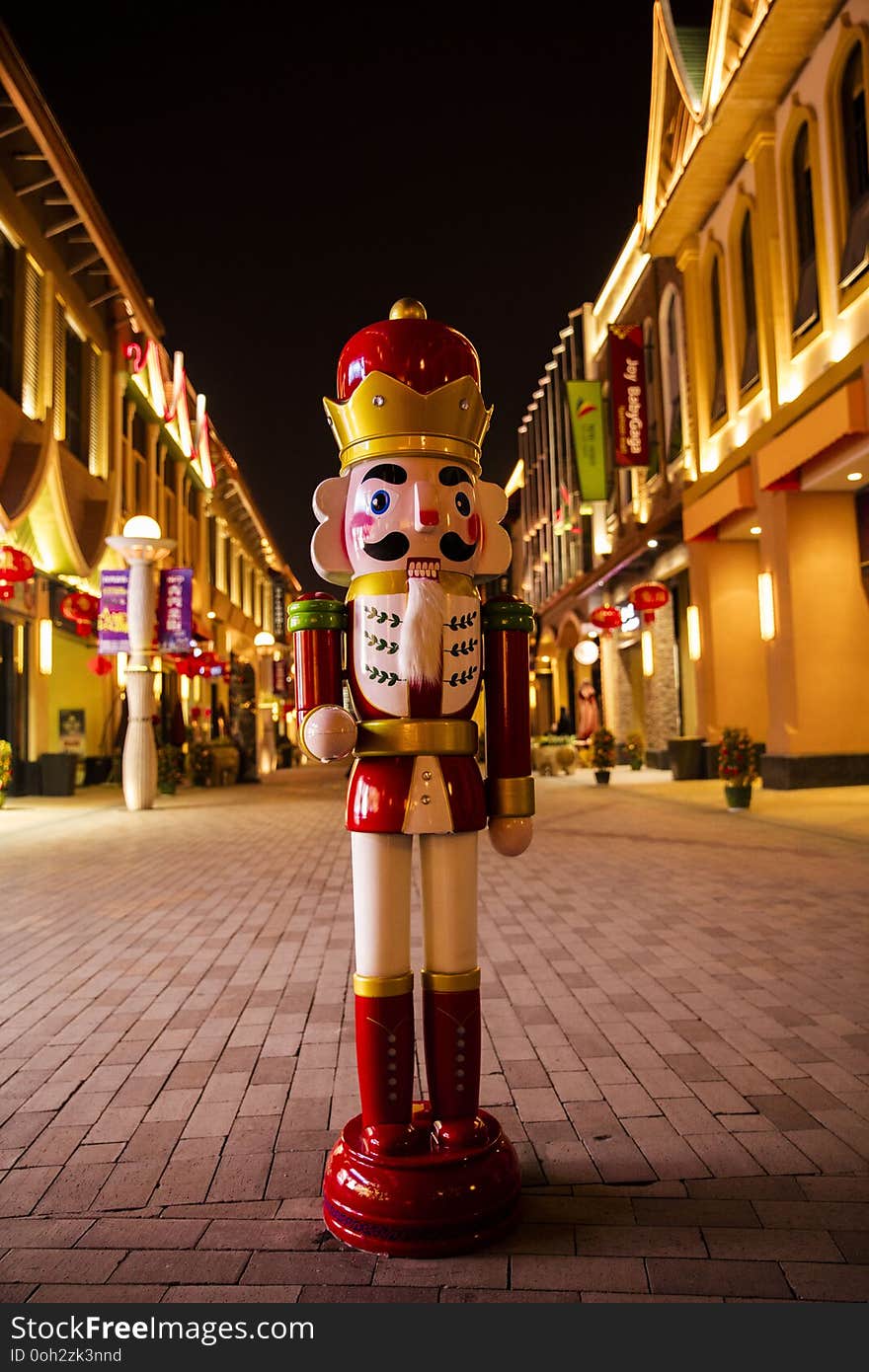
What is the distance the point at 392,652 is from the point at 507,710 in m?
0.43

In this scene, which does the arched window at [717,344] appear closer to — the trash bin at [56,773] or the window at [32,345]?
the window at [32,345]

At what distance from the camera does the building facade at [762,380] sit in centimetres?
1264

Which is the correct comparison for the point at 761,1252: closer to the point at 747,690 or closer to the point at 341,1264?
the point at 341,1264

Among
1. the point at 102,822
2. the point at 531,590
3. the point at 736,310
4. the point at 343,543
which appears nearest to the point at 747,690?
the point at 736,310

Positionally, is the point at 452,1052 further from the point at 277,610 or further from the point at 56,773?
the point at 277,610

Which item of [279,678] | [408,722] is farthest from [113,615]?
[279,678]

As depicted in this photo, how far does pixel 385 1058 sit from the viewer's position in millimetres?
2473

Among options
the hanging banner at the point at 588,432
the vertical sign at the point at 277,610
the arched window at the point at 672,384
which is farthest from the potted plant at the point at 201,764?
the vertical sign at the point at 277,610

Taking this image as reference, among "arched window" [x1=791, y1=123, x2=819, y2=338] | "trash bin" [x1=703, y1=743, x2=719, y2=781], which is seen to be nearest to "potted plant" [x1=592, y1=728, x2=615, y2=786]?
"trash bin" [x1=703, y1=743, x2=719, y2=781]

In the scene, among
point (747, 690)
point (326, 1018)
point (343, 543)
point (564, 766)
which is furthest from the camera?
point (564, 766)

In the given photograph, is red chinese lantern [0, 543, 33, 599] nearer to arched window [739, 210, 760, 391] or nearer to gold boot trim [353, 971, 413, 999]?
gold boot trim [353, 971, 413, 999]

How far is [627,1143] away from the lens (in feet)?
9.17

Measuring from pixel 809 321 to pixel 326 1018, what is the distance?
13328 mm

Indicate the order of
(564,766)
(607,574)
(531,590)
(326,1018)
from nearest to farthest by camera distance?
(326,1018)
(564,766)
(607,574)
(531,590)
